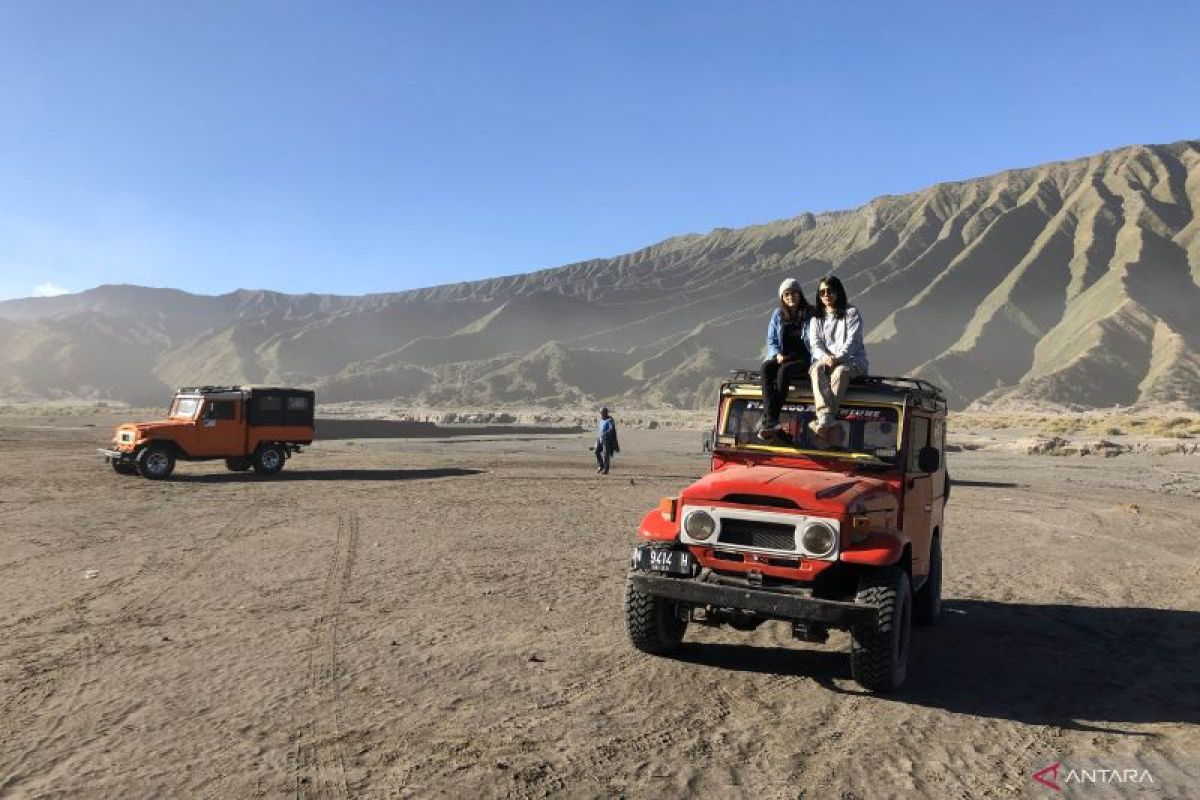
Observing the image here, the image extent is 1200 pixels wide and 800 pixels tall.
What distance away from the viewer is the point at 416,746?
5.07 meters

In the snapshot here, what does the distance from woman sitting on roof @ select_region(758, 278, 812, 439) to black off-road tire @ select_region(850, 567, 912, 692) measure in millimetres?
1633

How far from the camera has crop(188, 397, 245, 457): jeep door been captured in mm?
21484

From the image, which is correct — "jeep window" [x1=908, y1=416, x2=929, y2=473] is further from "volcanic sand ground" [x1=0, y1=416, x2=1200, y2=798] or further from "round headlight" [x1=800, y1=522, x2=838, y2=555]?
"volcanic sand ground" [x1=0, y1=416, x2=1200, y2=798]

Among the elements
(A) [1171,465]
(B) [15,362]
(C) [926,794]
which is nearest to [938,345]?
(A) [1171,465]

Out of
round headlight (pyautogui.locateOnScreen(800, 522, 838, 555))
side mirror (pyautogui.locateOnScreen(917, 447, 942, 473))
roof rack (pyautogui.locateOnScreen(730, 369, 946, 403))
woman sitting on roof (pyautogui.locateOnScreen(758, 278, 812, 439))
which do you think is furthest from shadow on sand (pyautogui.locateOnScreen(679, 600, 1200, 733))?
roof rack (pyautogui.locateOnScreen(730, 369, 946, 403))

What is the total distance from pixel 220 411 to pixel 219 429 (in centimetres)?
47

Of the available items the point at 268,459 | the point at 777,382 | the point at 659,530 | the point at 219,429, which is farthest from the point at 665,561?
the point at 268,459

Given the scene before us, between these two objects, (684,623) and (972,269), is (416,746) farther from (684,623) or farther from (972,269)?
(972,269)

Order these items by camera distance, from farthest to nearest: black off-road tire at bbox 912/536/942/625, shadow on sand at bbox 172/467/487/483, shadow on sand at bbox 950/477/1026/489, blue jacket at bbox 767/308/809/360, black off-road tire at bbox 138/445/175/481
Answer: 1. shadow on sand at bbox 950/477/1026/489
2. shadow on sand at bbox 172/467/487/483
3. black off-road tire at bbox 138/445/175/481
4. black off-road tire at bbox 912/536/942/625
5. blue jacket at bbox 767/308/809/360

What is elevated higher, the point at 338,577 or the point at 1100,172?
the point at 1100,172

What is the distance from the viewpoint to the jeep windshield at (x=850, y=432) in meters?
6.84

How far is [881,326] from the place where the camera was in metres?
131

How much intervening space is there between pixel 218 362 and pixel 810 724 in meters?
176

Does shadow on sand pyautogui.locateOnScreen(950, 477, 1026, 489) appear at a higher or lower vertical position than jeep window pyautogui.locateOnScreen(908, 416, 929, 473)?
lower
